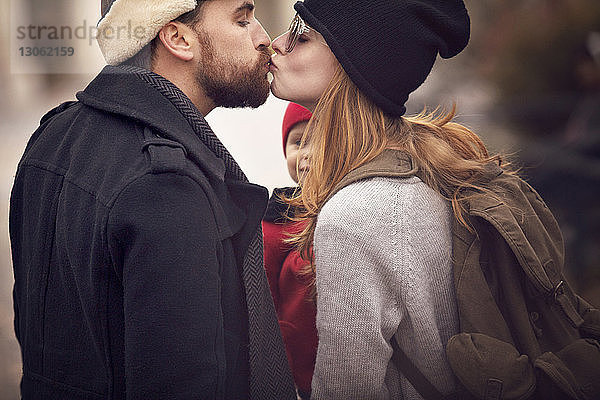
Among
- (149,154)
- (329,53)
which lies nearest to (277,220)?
(329,53)

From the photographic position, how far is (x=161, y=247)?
839 mm

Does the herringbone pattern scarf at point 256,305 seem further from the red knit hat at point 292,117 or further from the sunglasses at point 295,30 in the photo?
the red knit hat at point 292,117

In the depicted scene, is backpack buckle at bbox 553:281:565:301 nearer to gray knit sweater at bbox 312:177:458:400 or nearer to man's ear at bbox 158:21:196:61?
gray knit sweater at bbox 312:177:458:400

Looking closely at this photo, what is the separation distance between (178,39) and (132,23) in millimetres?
85

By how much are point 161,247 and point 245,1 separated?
0.49m

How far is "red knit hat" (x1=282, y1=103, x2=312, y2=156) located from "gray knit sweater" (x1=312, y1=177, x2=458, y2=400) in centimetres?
44

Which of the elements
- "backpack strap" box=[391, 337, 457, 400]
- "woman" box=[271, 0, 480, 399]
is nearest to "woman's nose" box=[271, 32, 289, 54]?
"woman" box=[271, 0, 480, 399]

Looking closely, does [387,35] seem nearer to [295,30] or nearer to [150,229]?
[295,30]

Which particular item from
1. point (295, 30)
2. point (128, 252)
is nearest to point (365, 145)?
point (295, 30)

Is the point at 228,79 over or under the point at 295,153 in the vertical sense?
over

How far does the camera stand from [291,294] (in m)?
1.35

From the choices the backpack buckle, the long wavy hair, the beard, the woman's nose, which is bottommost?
the backpack buckle

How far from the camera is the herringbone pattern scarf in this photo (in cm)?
100

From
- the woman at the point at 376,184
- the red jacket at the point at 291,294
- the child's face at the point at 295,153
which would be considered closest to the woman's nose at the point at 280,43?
the woman at the point at 376,184
